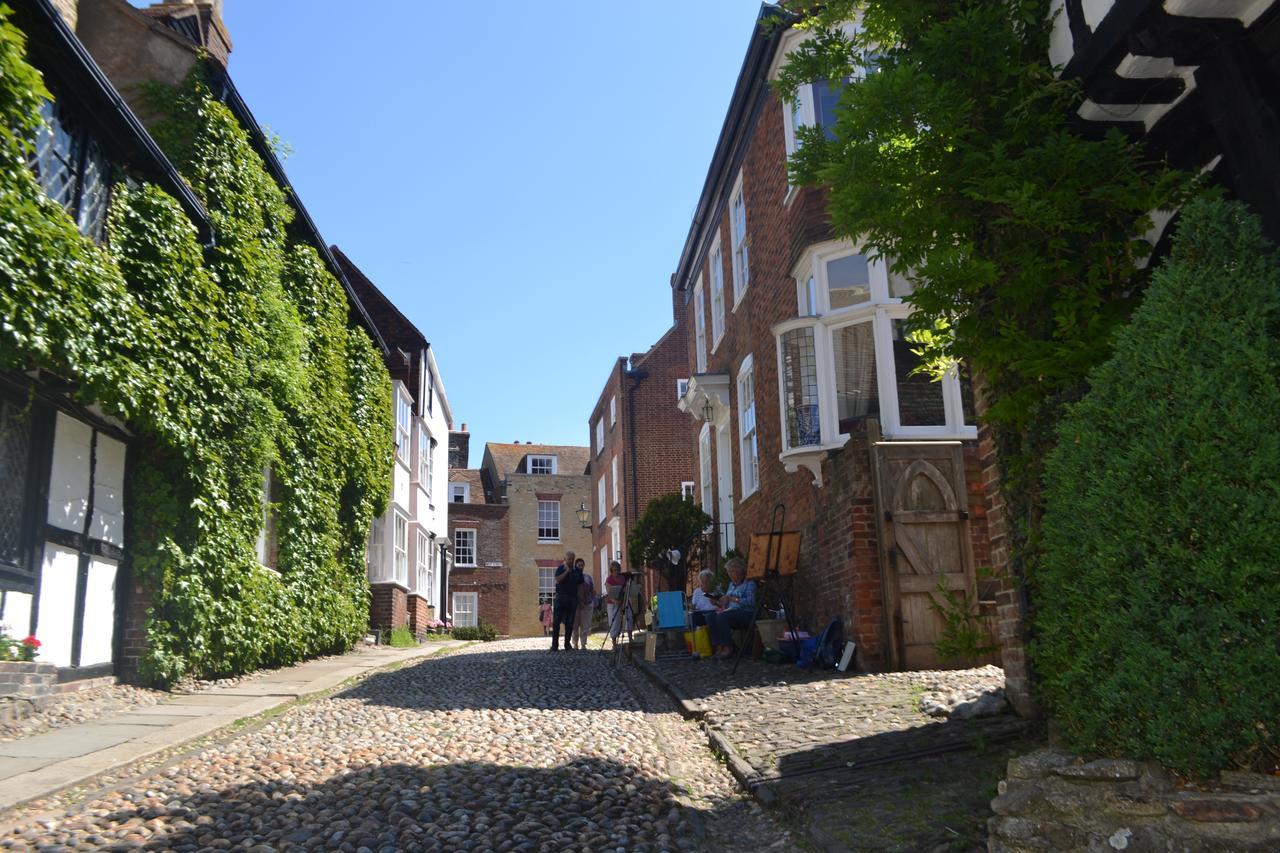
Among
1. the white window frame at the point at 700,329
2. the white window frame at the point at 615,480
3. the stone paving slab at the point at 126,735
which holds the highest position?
the white window frame at the point at 700,329

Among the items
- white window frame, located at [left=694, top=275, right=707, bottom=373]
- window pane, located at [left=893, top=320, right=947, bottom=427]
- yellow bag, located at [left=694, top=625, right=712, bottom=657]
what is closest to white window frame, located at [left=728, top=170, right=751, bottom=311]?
white window frame, located at [left=694, top=275, right=707, bottom=373]

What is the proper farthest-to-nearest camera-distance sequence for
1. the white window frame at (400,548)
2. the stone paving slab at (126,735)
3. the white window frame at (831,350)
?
the white window frame at (400,548) → the white window frame at (831,350) → the stone paving slab at (126,735)

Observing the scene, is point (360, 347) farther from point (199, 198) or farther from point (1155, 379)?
point (1155, 379)

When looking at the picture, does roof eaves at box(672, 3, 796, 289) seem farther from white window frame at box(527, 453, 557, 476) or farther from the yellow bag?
white window frame at box(527, 453, 557, 476)

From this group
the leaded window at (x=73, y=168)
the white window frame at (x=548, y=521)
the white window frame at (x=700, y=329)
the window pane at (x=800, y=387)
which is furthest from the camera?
the white window frame at (x=548, y=521)

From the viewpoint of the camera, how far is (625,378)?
30422mm

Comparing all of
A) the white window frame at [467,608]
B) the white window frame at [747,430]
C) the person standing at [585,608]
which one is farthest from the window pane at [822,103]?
the white window frame at [467,608]

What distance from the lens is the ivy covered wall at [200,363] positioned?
24.0 feet

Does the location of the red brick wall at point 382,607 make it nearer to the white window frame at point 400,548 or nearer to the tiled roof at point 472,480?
the white window frame at point 400,548

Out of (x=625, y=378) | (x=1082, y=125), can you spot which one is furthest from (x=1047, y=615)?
(x=625, y=378)

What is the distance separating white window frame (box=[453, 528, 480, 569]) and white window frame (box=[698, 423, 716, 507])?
25.3 metres

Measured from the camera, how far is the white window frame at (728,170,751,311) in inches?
642

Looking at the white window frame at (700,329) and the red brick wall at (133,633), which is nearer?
the red brick wall at (133,633)

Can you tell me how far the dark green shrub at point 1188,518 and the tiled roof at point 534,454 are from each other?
153 ft
